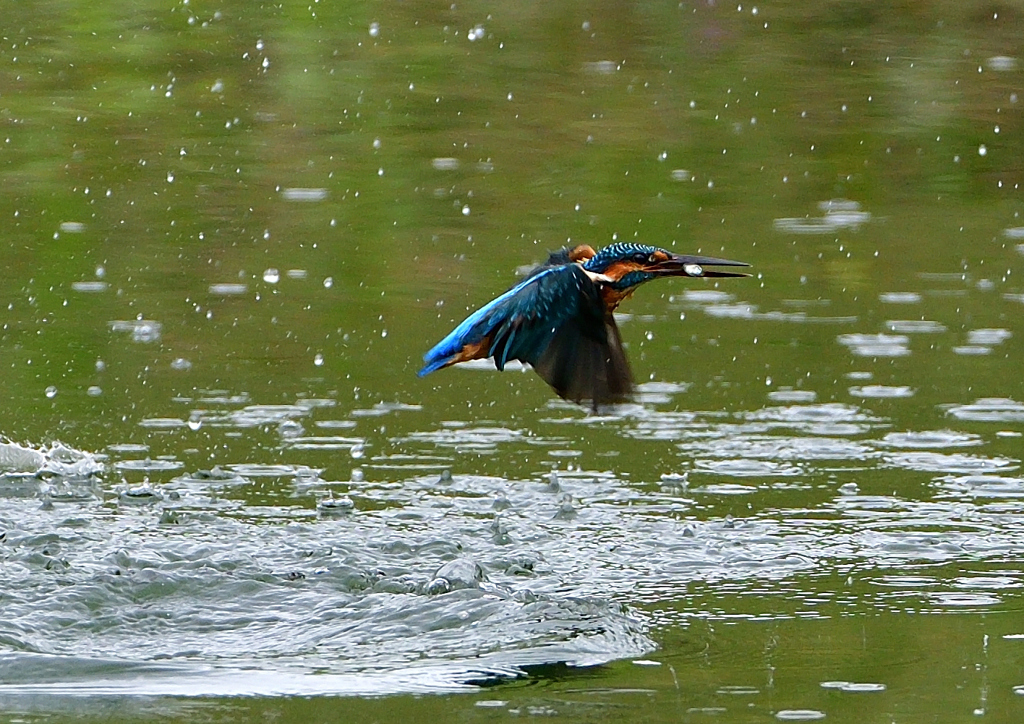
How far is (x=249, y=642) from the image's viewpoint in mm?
4785

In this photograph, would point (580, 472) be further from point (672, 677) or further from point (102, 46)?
point (102, 46)

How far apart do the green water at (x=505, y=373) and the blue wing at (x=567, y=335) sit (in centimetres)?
56

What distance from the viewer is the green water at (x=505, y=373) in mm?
4707

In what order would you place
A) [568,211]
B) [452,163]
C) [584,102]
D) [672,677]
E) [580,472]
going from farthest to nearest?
[584,102]
[452,163]
[568,211]
[580,472]
[672,677]

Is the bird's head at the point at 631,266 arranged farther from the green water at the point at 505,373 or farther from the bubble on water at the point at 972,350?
the bubble on water at the point at 972,350

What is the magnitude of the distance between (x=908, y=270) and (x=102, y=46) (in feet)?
18.8

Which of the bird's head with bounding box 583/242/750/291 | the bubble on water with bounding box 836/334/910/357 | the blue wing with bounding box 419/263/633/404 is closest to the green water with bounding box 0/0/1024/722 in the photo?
the bubble on water with bounding box 836/334/910/357

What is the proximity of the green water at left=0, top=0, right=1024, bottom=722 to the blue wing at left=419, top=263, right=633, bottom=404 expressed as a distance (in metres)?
0.56

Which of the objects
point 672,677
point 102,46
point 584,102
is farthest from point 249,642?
point 102,46

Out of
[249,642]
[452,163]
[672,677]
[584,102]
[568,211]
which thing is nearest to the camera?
[672,677]

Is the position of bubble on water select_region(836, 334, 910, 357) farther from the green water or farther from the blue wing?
the blue wing

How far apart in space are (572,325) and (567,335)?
0.10 feet

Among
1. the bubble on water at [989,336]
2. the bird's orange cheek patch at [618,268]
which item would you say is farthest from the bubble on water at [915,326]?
the bird's orange cheek patch at [618,268]

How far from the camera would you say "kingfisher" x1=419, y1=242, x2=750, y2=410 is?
520 centimetres
